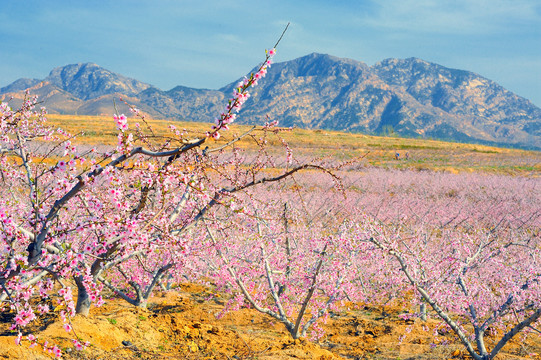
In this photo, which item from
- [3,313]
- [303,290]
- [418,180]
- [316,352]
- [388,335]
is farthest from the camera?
[418,180]

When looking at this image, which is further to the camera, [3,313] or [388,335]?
[388,335]

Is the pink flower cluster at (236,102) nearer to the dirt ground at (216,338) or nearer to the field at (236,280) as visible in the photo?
the field at (236,280)

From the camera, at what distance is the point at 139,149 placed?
331 cm

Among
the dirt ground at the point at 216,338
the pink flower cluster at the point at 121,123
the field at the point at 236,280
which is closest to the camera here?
the pink flower cluster at the point at 121,123

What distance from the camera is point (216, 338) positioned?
5949 millimetres

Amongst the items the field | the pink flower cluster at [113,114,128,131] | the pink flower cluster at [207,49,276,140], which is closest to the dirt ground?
the field

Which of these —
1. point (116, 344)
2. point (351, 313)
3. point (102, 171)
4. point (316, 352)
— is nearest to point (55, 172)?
point (102, 171)

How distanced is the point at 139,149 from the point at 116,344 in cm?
320

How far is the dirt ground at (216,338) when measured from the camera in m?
4.96

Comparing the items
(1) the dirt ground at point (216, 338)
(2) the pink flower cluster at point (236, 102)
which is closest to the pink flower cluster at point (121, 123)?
(2) the pink flower cluster at point (236, 102)

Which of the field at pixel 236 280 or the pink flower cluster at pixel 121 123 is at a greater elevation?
the pink flower cluster at pixel 121 123

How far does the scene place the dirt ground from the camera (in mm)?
4959

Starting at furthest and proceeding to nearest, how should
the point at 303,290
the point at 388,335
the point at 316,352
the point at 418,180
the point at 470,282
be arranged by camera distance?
the point at 418,180, the point at 388,335, the point at 470,282, the point at 303,290, the point at 316,352

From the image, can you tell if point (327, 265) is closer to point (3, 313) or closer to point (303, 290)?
point (303, 290)
